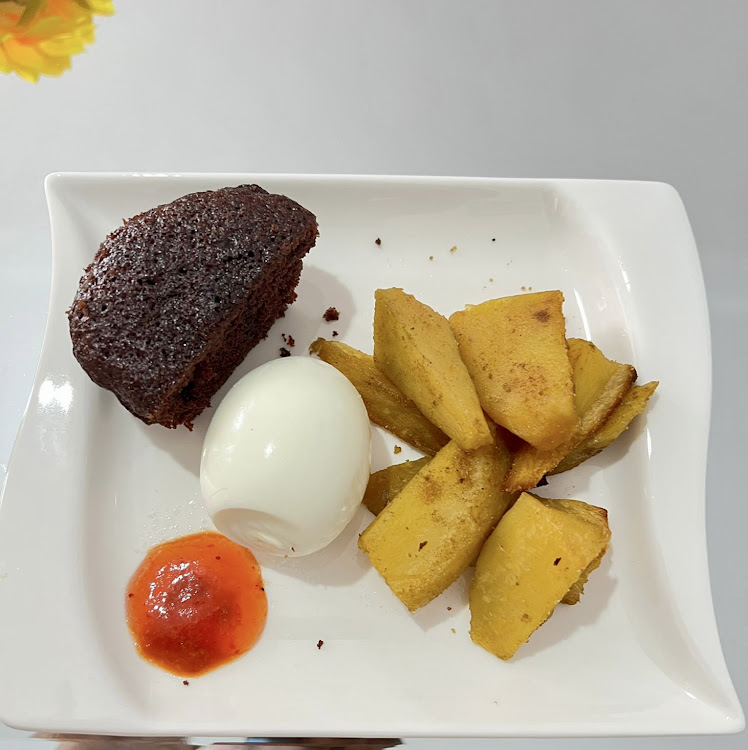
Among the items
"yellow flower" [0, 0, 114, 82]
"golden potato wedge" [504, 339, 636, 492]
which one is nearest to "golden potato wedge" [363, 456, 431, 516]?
"golden potato wedge" [504, 339, 636, 492]

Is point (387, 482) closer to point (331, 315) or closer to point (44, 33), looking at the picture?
point (331, 315)

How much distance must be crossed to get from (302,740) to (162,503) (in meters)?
0.68

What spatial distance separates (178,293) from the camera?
4.54ft

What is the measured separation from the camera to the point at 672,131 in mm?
2342

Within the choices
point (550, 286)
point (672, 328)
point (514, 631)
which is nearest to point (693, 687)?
point (514, 631)

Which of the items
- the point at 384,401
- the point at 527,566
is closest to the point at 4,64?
the point at 384,401

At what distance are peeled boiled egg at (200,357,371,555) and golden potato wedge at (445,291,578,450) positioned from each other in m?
0.32

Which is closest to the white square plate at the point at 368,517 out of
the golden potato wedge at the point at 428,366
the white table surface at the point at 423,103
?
the golden potato wedge at the point at 428,366

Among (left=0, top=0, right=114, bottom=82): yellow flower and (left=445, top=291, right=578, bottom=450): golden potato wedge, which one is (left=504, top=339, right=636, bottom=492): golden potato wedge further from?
(left=0, top=0, right=114, bottom=82): yellow flower

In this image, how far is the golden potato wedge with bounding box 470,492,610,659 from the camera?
1.26 metres

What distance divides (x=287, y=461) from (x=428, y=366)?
0.38 m

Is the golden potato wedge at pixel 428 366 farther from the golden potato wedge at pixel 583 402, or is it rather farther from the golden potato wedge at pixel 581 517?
the golden potato wedge at pixel 581 517

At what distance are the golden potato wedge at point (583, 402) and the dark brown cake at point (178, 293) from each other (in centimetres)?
73

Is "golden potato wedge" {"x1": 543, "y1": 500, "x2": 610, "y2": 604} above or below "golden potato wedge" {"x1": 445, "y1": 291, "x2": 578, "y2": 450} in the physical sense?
below
